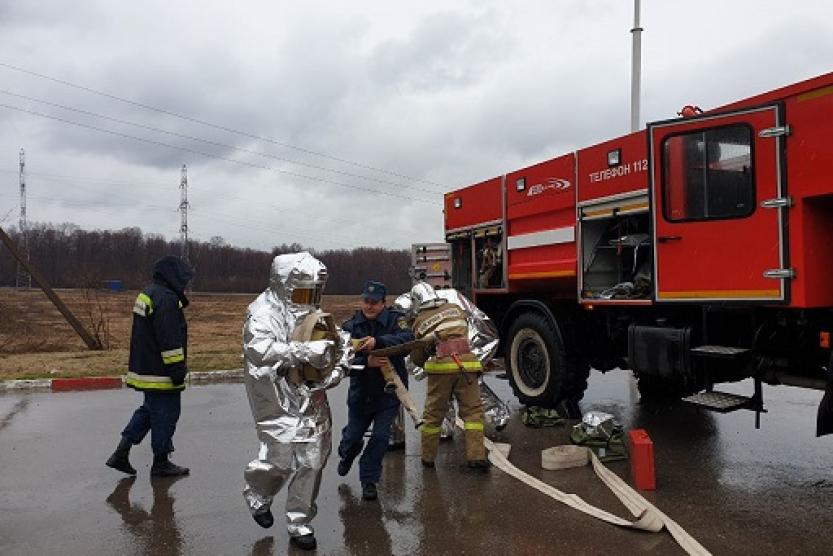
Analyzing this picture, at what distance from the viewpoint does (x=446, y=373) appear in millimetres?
5418

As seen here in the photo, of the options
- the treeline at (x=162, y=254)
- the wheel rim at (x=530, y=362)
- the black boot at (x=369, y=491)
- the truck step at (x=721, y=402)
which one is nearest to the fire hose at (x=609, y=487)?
the truck step at (x=721, y=402)

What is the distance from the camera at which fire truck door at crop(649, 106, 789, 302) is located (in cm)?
491

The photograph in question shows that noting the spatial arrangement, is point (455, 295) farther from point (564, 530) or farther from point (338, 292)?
point (338, 292)

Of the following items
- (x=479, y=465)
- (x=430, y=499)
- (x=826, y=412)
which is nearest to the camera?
(x=826, y=412)

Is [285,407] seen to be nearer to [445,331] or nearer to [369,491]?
[369,491]

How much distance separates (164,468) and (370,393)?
6.05 ft

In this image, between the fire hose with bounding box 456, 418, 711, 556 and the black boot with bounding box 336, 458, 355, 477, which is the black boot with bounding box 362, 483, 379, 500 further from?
the fire hose with bounding box 456, 418, 711, 556

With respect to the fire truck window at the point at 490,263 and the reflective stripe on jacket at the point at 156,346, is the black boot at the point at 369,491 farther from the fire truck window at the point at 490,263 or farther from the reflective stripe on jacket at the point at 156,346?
the fire truck window at the point at 490,263

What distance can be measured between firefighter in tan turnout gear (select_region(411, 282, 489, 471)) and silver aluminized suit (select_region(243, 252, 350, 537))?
5.03 ft

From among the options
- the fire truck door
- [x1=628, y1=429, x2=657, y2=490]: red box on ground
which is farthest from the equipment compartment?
[x1=628, y1=429, x2=657, y2=490]: red box on ground

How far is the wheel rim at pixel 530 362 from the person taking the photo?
288 inches

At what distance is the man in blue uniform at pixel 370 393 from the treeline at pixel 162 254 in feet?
208

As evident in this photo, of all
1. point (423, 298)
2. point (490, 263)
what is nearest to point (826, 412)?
point (423, 298)

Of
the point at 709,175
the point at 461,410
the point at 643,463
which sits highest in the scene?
the point at 709,175
